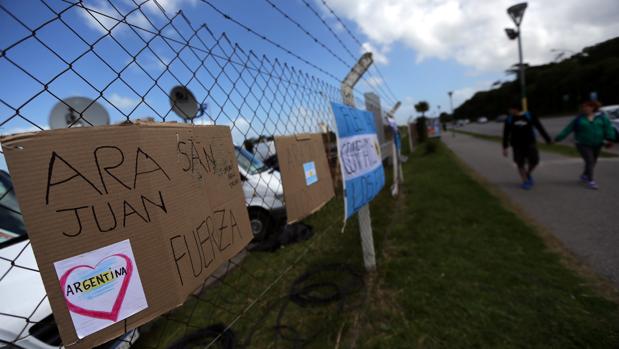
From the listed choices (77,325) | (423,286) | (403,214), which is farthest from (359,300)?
(403,214)

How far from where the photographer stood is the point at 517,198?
17.1 feet

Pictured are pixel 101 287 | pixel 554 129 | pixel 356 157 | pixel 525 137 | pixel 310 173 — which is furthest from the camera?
pixel 554 129

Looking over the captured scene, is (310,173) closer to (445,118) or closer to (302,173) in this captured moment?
(302,173)

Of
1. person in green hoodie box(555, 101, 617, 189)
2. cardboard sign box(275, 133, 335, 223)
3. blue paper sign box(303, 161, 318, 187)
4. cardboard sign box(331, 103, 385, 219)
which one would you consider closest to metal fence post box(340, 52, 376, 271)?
cardboard sign box(331, 103, 385, 219)

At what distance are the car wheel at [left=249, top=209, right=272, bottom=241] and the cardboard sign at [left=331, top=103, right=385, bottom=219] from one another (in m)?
2.61

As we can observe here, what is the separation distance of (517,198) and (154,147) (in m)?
5.96

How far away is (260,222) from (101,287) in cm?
425

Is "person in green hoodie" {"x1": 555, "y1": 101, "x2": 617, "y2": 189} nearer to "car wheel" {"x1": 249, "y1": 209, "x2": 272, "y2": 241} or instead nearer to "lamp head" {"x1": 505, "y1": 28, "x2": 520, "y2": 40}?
"car wheel" {"x1": 249, "y1": 209, "x2": 272, "y2": 241}

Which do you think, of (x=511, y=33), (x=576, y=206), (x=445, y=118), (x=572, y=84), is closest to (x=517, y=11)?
(x=511, y=33)

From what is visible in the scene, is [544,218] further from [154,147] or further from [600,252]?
[154,147]

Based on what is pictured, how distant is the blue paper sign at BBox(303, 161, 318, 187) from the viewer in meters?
2.12

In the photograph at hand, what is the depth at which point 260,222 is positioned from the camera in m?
5.07

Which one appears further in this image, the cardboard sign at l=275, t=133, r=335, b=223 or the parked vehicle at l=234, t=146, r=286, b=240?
the parked vehicle at l=234, t=146, r=286, b=240

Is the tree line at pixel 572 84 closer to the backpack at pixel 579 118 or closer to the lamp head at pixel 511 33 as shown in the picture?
the lamp head at pixel 511 33
